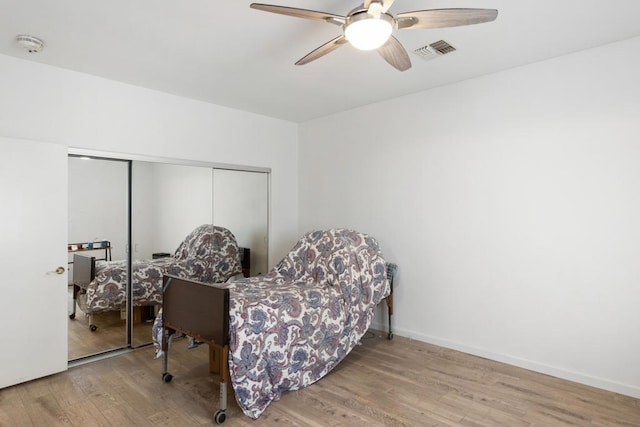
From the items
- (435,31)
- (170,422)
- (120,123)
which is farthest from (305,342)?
(120,123)

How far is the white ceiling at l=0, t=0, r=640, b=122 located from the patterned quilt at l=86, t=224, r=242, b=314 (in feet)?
5.20

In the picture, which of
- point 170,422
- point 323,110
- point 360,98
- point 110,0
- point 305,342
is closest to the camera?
point 110,0

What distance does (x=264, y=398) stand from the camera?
8.23 feet

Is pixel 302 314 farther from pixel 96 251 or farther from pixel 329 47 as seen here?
pixel 96 251

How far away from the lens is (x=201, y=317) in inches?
98.9

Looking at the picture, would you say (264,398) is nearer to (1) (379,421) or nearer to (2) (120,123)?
(1) (379,421)

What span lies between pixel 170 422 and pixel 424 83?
3.47 metres

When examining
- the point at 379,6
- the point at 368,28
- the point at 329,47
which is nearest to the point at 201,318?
the point at 329,47

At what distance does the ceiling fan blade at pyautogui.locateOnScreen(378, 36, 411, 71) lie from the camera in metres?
2.19

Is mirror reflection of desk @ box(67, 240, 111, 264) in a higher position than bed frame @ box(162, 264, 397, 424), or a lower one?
higher

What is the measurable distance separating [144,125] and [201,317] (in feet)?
6.97

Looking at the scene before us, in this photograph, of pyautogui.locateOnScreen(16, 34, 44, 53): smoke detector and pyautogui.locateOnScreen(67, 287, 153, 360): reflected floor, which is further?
pyautogui.locateOnScreen(67, 287, 153, 360): reflected floor

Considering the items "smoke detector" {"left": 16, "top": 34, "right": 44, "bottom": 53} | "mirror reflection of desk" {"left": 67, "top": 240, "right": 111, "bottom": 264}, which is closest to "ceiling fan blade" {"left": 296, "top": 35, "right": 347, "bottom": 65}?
"smoke detector" {"left": 16, "top": 34, "right": 44, "bottom": 53}

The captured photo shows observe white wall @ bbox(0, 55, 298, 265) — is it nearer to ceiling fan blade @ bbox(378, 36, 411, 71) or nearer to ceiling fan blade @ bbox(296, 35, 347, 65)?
ceiling fan blade @ bbox(296, 35, 347, 65)
